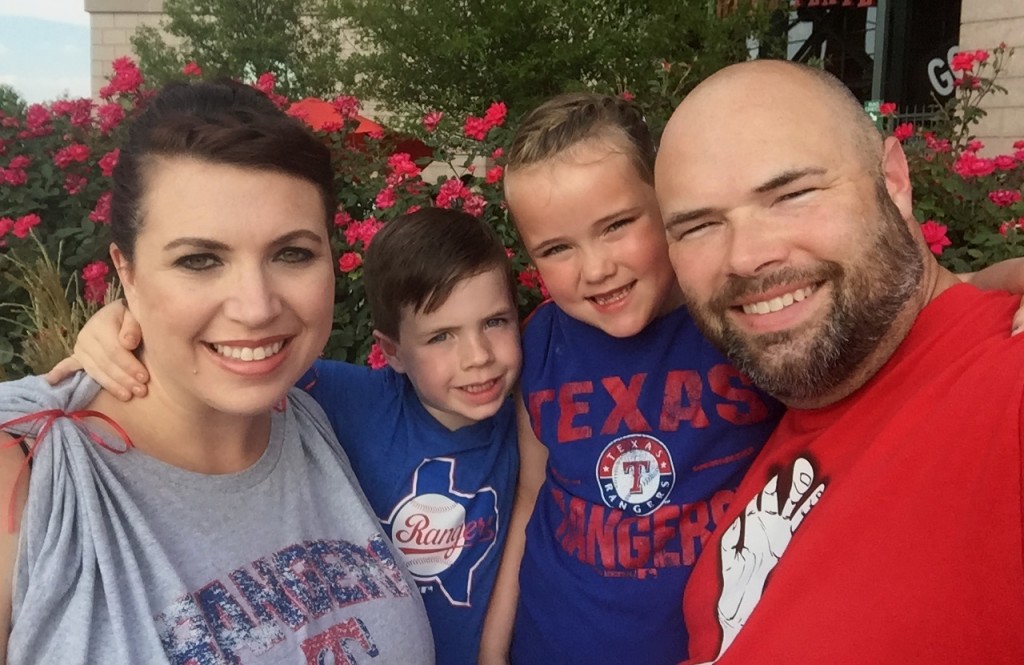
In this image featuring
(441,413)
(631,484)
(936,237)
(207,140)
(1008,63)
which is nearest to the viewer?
(207,140)

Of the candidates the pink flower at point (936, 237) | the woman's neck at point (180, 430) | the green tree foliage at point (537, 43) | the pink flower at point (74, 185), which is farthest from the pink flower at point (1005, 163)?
the pink flower at point (74, 185)

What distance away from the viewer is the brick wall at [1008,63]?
279 inches

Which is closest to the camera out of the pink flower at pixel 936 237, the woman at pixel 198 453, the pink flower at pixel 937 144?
the woman at pixel 198 453

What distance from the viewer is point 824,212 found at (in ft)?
4.95

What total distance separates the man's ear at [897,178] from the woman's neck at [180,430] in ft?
4.66

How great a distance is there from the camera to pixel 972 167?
361 cm

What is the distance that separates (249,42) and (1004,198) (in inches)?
392

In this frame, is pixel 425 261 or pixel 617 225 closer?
pixel 617 225

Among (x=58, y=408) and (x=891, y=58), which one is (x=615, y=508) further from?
(x=891, y=58)

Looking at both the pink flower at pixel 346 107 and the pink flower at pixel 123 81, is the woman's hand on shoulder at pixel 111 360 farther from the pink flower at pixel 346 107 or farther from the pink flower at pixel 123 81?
the pink flower at pixel 123 81

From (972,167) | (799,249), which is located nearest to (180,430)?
(799,249)

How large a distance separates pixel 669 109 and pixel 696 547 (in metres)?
3.62

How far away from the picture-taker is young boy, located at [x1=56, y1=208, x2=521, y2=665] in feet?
6.72

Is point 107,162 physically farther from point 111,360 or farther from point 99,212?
point 111,360
